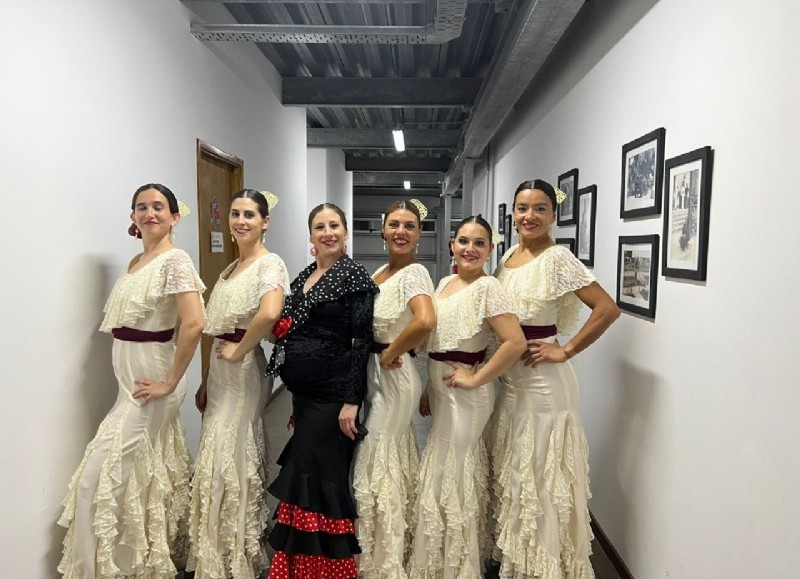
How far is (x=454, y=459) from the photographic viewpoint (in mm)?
1974

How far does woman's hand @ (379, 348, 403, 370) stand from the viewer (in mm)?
1913

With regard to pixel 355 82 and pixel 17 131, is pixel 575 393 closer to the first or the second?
pixel 17 131

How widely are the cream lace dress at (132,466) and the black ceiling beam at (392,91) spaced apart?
3.20 meters

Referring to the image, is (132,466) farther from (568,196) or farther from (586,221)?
(568,196)

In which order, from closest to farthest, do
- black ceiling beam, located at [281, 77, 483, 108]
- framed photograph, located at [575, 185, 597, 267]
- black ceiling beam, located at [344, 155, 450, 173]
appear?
framed photograph, located at [575, 185, 597, 267], black ceiling beam, located at [281, 77, 483, 108], black ceiling beam, located at [344, 155, 450, 173]

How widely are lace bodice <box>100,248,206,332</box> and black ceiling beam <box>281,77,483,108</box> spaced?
126 inches

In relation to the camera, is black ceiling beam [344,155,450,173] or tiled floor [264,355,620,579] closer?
tiled floor [264,355,620,579]

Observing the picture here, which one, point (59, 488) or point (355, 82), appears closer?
point (59, 488)

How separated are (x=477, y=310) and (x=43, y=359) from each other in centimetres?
158

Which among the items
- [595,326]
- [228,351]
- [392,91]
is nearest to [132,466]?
[228,351]

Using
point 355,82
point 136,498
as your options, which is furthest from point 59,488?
point 355,82

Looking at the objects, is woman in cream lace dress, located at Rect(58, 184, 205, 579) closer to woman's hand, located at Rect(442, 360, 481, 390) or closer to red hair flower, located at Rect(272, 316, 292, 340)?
red hair flower, located at Rect(272, 316, 292, 340)

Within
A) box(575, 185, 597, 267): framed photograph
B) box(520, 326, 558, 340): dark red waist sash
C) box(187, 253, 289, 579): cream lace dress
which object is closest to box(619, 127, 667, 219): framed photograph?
box(575, 185, 597, 267): framed photograph

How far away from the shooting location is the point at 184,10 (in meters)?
2.95
